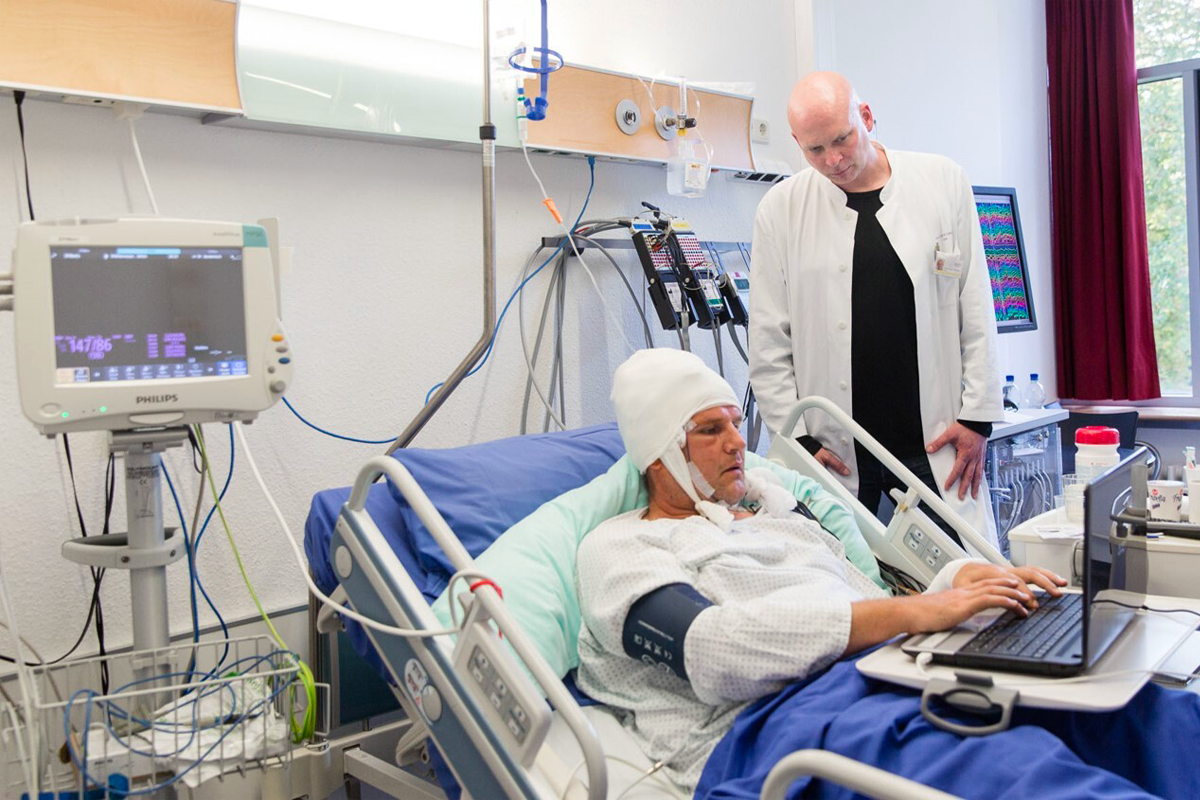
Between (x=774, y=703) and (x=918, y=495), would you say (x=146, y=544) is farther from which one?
(x=918, y=495)

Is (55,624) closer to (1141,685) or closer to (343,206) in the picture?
(343,206)

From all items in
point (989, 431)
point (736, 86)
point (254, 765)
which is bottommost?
point (254, 765)

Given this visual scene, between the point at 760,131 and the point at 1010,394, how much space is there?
1.51 m

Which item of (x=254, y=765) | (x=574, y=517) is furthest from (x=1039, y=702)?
(x=254, y=765)

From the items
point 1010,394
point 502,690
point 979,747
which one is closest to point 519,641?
point 502,690

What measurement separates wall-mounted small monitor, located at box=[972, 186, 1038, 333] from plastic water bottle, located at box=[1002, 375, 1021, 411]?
0.28 m

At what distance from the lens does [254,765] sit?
1.72 m

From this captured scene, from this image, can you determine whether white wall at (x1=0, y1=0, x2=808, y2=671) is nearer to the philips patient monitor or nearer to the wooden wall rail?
the wooden wall rail

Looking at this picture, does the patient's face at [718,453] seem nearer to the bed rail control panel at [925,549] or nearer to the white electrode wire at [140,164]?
the bed rail control panel at [925,549]

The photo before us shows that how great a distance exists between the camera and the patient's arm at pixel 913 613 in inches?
62.1

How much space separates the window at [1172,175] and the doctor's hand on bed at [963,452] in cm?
316

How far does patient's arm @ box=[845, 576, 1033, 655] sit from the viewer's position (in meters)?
1.58

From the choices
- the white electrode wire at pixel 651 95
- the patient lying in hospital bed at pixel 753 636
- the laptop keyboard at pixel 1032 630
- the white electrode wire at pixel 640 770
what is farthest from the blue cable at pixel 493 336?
the laptop keyboard at pixel 1032 630

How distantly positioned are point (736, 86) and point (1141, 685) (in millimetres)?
Result: 2583
